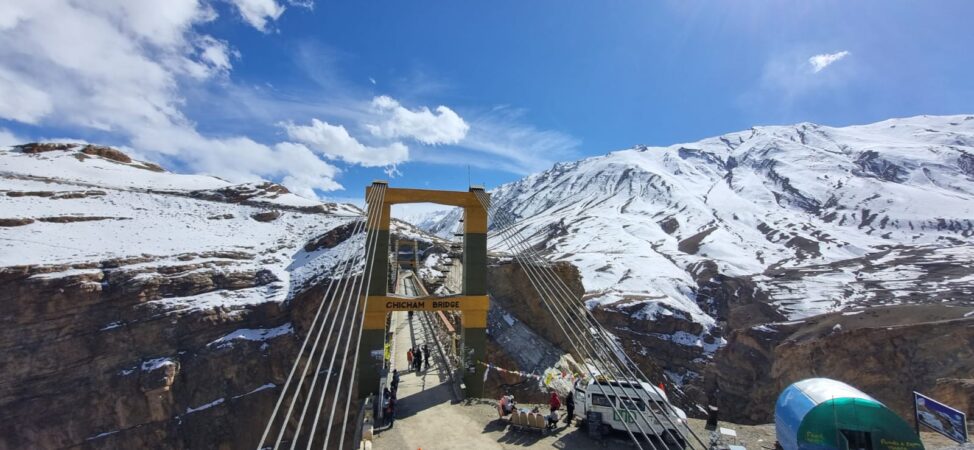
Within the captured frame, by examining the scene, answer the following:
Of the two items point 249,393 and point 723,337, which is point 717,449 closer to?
point 249,393

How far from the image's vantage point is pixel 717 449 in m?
9.36

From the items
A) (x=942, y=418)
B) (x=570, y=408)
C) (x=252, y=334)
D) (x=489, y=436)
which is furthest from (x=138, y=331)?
(x=942, y=418)

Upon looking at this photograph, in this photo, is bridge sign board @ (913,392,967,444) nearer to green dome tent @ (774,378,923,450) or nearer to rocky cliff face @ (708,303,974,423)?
green dome tent @ (774,378,923,450)

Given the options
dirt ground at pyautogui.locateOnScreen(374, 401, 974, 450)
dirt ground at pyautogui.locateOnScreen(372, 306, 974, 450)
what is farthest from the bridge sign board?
dirt ground at pyautogui.locateOnScreen(374, 401, 974, 450)

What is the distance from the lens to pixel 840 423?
8398mm

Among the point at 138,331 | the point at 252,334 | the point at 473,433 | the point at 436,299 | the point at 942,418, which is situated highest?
the point at 436,299

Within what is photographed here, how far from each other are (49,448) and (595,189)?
180m

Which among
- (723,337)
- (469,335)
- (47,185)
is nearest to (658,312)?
(723,337)

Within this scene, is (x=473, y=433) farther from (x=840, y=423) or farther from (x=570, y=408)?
(x=840, y=423)

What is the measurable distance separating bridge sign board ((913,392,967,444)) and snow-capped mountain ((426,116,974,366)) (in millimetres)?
14643

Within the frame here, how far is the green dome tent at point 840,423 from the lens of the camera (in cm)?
802

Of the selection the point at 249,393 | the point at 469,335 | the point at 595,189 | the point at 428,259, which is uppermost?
the point at 595,189

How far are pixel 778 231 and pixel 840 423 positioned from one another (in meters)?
123

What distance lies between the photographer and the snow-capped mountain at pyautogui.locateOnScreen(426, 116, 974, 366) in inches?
2418
